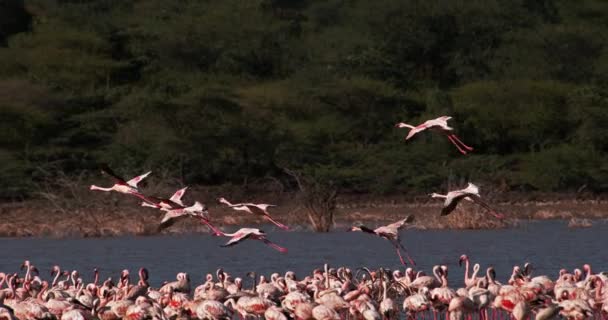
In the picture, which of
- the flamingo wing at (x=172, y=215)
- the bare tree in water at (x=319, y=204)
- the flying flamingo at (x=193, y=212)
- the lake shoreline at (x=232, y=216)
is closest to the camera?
the flying flamingo at (x=193, y=212)

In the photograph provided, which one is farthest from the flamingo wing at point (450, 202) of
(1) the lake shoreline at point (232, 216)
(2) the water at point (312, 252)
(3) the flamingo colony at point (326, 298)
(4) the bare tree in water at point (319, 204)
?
(4) the bare tree in water at point (319, 204)

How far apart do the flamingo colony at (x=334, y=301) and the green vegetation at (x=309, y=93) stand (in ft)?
94.6

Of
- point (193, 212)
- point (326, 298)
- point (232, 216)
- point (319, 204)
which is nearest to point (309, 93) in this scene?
point (232, 216)

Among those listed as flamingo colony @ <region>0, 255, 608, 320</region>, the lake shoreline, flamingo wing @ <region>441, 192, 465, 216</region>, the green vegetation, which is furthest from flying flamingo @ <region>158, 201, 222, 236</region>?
the green vegetation

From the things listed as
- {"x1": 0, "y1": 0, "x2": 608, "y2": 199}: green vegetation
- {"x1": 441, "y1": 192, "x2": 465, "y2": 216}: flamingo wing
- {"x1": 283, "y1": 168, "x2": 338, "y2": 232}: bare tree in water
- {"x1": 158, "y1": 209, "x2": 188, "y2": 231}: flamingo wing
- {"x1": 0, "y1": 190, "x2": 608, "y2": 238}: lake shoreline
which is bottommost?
{"x1": 0, "y1": 0, "x2": 608, "y2": 199}: green vegetation

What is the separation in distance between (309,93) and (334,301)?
4379cm

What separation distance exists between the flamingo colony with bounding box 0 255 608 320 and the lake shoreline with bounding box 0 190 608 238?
1664 centimetres

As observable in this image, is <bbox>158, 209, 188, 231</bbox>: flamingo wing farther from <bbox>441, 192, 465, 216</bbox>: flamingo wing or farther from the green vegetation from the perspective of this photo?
the green vegetation

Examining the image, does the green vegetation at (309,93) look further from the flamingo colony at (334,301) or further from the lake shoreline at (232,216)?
the flamingo colony at (334,301)

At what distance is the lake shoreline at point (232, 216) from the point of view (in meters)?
38.2

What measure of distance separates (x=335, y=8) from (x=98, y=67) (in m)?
21.7

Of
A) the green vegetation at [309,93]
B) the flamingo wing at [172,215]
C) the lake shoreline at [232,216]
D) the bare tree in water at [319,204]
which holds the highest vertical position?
the flamingo wing at [172,215]

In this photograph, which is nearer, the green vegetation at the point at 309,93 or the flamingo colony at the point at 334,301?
the flamingo colony at the point at 334,301

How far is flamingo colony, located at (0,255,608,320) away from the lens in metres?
17.4
